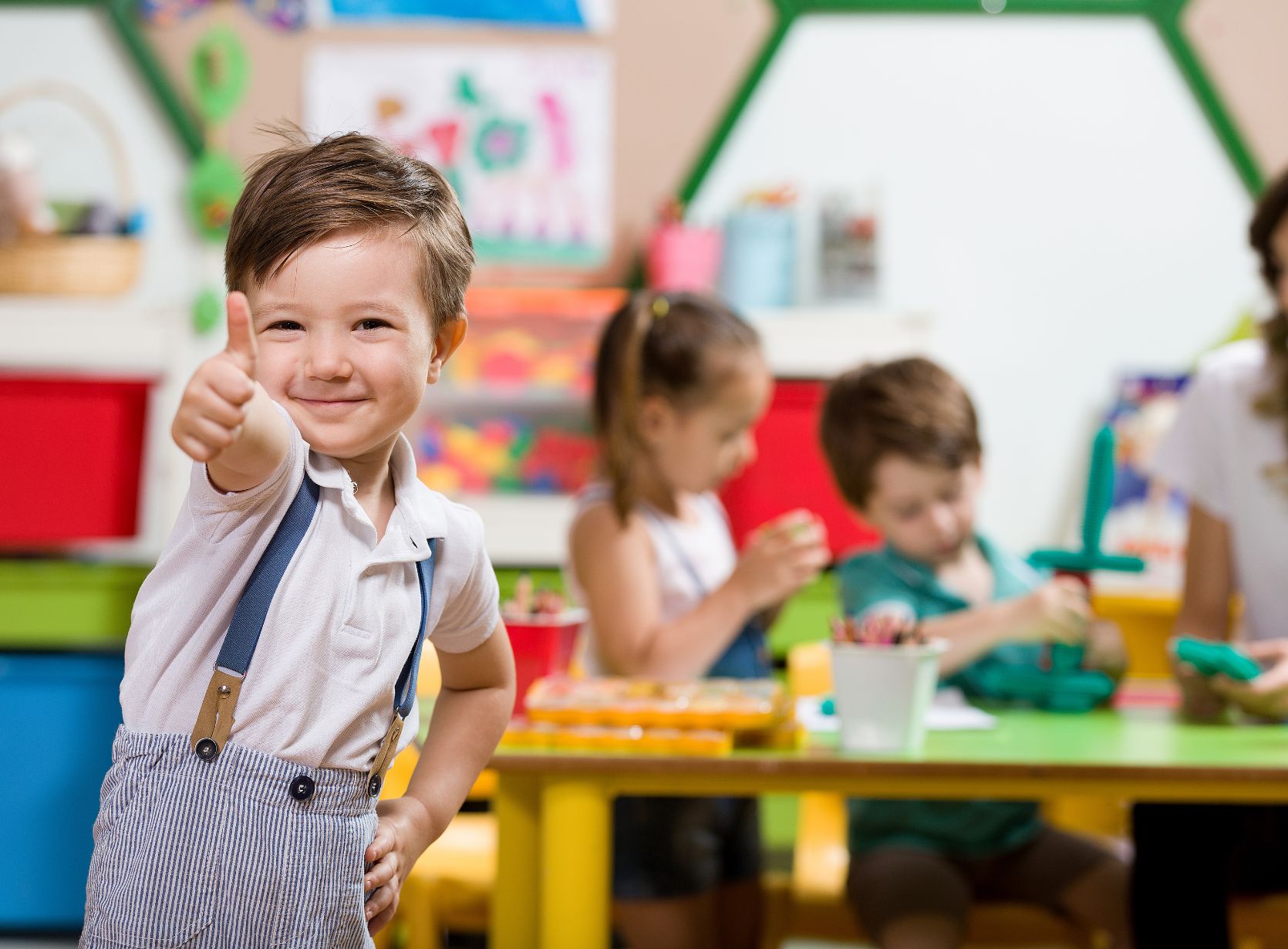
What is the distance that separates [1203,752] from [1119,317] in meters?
2.00

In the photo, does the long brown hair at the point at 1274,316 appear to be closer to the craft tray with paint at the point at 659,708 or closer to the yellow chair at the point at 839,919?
the yellow chair at the point at 839,919

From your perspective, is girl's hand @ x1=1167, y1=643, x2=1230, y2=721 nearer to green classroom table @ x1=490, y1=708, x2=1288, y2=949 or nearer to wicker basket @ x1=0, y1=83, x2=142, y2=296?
green classroom table @ x1=490, y1=708, x2=1288, y2=949

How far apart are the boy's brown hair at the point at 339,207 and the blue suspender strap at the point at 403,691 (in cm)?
14

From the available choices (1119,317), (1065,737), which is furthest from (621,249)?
(1065,737)

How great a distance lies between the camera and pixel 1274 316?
175 centimetres

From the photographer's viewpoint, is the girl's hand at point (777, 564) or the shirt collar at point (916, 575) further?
the shirt collar at point (916, 575)

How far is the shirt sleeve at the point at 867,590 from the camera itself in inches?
64.1

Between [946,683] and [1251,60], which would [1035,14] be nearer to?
[1251,60]

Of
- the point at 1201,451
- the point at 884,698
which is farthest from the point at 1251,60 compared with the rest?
the point at 884,698

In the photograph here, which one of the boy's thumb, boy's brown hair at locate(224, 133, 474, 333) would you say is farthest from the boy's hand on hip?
boy's brown hair at locate(224, 133, 474, 333)

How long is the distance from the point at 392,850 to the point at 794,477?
205 cm

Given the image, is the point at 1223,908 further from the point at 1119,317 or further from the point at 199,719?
the point at 1119,317

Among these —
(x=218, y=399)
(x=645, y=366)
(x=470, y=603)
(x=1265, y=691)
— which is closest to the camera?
(x=218, y=399)

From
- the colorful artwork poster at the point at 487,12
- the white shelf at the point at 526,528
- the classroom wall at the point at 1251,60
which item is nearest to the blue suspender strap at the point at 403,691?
the white shelf at the point at 526,528
